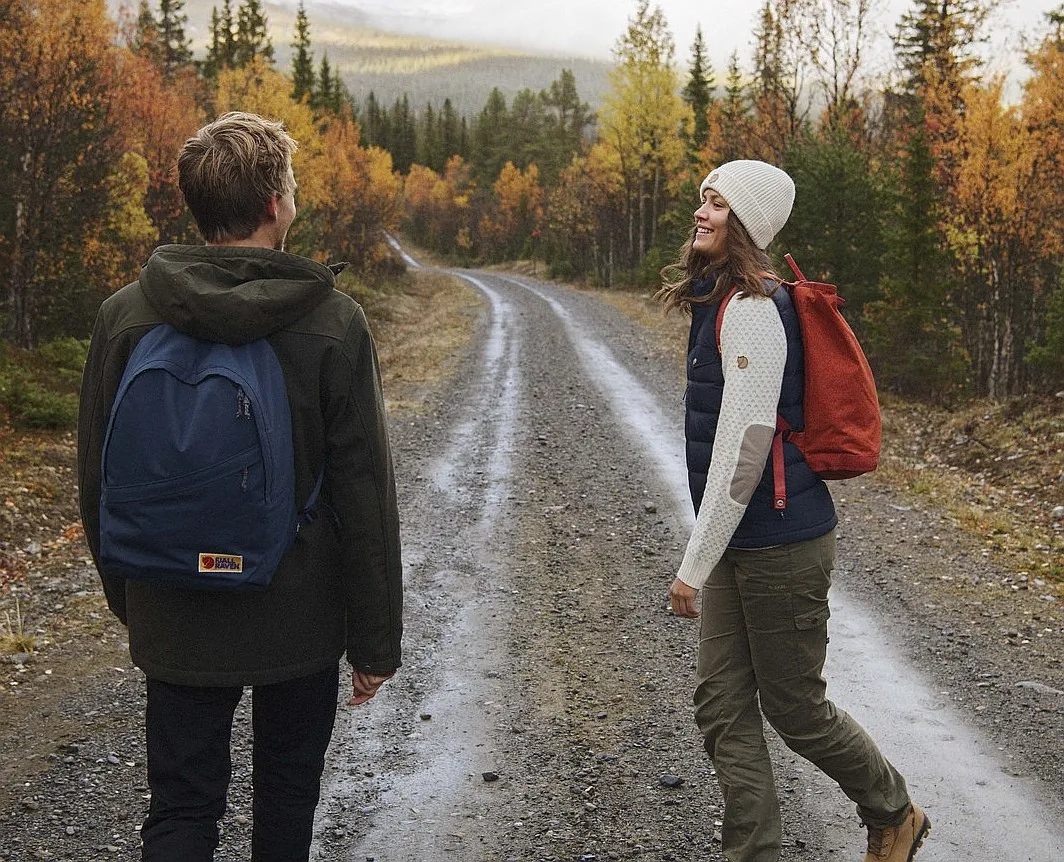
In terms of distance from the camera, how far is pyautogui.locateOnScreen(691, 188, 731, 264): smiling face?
277cm

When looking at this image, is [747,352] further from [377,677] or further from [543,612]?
[543,612]

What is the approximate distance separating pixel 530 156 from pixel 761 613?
278 feet

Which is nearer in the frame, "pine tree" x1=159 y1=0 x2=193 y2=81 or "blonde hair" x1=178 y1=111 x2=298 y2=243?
"blonde hair" x1=178 y1=111 x2=298 y2=243

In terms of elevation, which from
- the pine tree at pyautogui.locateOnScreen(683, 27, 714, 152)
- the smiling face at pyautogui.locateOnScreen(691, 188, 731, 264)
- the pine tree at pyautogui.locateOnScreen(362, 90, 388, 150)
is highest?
the pine tree at pyautogui.locateOnScreen(362, 90, 388, 150)

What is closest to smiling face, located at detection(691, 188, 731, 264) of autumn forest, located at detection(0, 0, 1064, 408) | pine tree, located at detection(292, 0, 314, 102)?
autumn forest, located at detection(0, 0, 1064, 408)

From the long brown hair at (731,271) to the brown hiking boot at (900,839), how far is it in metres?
1.76

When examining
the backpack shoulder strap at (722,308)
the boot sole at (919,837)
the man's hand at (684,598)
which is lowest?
the boot sole at (919,837)

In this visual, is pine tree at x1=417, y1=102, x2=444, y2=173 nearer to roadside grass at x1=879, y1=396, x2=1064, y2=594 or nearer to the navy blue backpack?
roadside grass at x1=879, y1=396, x2=1064, y2=594

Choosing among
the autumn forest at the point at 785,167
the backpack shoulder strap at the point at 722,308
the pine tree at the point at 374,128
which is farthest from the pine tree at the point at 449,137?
the backpack shoulder strap at the point at 722,308

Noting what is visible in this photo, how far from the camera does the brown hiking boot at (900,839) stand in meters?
3.05

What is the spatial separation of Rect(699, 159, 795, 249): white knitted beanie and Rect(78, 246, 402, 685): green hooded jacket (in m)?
1.15

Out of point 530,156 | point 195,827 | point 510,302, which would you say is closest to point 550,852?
point 195,827

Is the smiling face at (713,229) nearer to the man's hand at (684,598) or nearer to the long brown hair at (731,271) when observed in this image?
the long brown hair at (731,271)

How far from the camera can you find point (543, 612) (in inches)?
232
